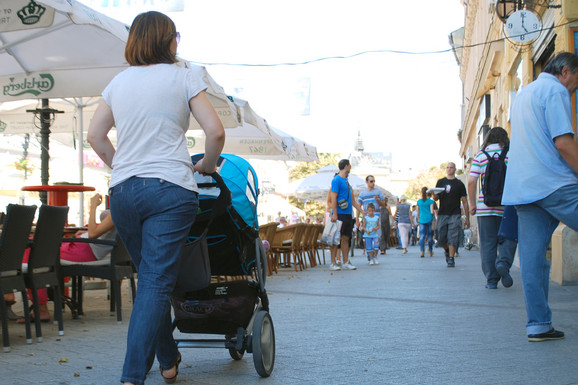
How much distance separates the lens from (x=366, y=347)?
5168mm

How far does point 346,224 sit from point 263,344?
956 cm

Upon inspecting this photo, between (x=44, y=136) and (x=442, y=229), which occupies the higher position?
(x=44, y=136)

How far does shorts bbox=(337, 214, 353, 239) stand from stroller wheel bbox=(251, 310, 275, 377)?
9234mm

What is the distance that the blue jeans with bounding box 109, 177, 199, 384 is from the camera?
132 inches

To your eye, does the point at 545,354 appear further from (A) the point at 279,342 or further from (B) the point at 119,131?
(B) the point at 119,131

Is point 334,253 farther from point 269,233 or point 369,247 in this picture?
point 269,233

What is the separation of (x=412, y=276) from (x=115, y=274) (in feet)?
22.2

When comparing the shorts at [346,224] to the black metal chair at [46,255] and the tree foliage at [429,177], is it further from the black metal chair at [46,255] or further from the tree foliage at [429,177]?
the tree foliage at [429,177]

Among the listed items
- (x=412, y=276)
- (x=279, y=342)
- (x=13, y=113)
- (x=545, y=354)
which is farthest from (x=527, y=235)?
(x=13, y=113)

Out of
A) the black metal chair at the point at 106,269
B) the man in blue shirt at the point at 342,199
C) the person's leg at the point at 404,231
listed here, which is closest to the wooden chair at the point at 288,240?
the man in blue shirt at the point at 342,199

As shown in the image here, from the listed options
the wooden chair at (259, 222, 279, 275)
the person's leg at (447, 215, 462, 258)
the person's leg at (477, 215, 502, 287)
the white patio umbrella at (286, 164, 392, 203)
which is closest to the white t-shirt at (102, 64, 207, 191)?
the person's leg at (477, 215, 502, 287)

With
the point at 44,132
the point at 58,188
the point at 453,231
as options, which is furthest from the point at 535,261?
the point at 453,231

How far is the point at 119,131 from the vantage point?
3570 mm

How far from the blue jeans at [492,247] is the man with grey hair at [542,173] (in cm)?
309
